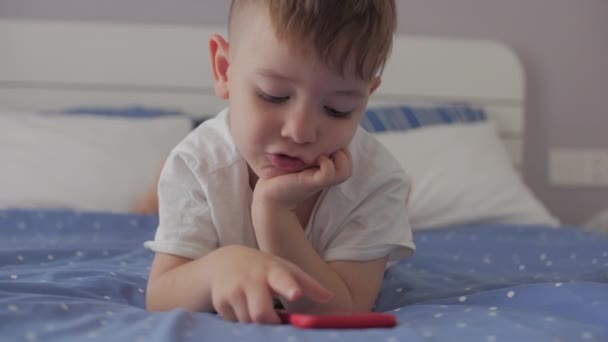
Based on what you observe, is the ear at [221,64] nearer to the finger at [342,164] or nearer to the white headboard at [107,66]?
the finger at [342,164]

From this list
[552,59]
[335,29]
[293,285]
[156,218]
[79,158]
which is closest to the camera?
[293,285]

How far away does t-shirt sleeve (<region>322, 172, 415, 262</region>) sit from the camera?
1.10m

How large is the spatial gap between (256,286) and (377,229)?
30 centimetres

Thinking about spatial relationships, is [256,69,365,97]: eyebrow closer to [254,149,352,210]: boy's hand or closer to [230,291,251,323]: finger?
[254,149,352,210]: boy's hand

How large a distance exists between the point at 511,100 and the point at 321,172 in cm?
175

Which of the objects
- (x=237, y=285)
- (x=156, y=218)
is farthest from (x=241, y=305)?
(x=156, y=218)

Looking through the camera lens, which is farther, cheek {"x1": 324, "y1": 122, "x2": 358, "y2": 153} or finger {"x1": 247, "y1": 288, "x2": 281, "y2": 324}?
cheek {"x1": 324, "y1": 122, "x2": 358, "y2": 153}

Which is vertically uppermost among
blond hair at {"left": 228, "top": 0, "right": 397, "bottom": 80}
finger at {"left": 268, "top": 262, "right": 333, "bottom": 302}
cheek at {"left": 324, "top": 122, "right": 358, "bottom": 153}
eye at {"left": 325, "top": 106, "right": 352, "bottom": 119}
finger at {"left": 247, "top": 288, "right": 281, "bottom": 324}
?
blond hair at {"left": 228, "top": 0, "right": 397, "bottom": 80}

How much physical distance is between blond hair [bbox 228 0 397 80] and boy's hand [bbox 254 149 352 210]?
11cm

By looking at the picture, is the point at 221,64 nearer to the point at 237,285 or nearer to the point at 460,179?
the point at 237,285

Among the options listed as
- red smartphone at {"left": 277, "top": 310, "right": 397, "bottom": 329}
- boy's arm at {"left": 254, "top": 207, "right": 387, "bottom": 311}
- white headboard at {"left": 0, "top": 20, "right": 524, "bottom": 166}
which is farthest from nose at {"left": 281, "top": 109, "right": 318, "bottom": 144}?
white headboard at {"left": 0, "top": 20, "right": 524, "bottom": 166}

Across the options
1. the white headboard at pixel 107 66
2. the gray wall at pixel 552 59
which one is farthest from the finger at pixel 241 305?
the gray wall at pixel 552 59

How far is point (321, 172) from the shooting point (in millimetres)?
976

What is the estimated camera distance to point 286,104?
37.6 inches
